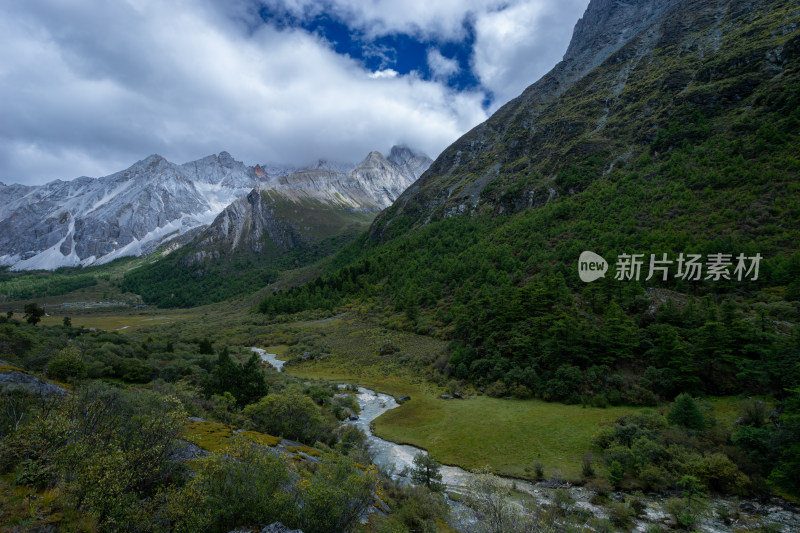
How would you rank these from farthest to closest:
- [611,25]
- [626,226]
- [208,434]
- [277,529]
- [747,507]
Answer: [611,25] < [626,226] < [208,434] < [747,507] < [277,529]

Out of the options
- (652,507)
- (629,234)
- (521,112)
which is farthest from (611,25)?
(652,507)

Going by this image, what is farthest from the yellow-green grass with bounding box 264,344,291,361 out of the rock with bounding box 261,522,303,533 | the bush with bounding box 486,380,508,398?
the rock with bounding box 261,522,303,533

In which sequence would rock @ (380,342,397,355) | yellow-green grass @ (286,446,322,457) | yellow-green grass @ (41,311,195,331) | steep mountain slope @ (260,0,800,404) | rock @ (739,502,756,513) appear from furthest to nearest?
yellow-green grass @ (41,311,195,331)
rock @ (380,342,397,355)
steep mountain slope @ (260,0,800,404)
yellow-green grass @ (286,446,322,457)
rock @ (739,502,756,513)

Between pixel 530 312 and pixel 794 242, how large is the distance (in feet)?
125

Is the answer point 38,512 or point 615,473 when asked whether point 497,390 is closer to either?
point 615,473

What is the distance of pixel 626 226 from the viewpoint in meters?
69.6

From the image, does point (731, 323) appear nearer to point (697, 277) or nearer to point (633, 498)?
point (697, 277)

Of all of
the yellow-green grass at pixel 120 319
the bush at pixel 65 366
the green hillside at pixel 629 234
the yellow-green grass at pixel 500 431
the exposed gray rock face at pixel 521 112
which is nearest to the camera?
the bush at pixel 65 366

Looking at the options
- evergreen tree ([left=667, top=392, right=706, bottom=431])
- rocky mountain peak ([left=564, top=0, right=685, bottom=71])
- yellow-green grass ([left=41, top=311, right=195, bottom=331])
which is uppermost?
rocky mountain peak ([left=564, top=0, right=685, bottom=71])

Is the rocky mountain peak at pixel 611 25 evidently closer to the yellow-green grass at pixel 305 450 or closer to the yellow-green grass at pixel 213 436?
the yellow-green grass at pixel 305 450

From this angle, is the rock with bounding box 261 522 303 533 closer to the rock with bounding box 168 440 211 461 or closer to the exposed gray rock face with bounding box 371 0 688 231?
the rock with bounding box 168 440 211 461

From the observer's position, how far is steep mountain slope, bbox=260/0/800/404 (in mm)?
37875

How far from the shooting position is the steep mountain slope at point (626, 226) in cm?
3788

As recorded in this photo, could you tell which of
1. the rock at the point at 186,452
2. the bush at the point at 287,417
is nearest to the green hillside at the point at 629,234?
the bush at the point at 287,417
